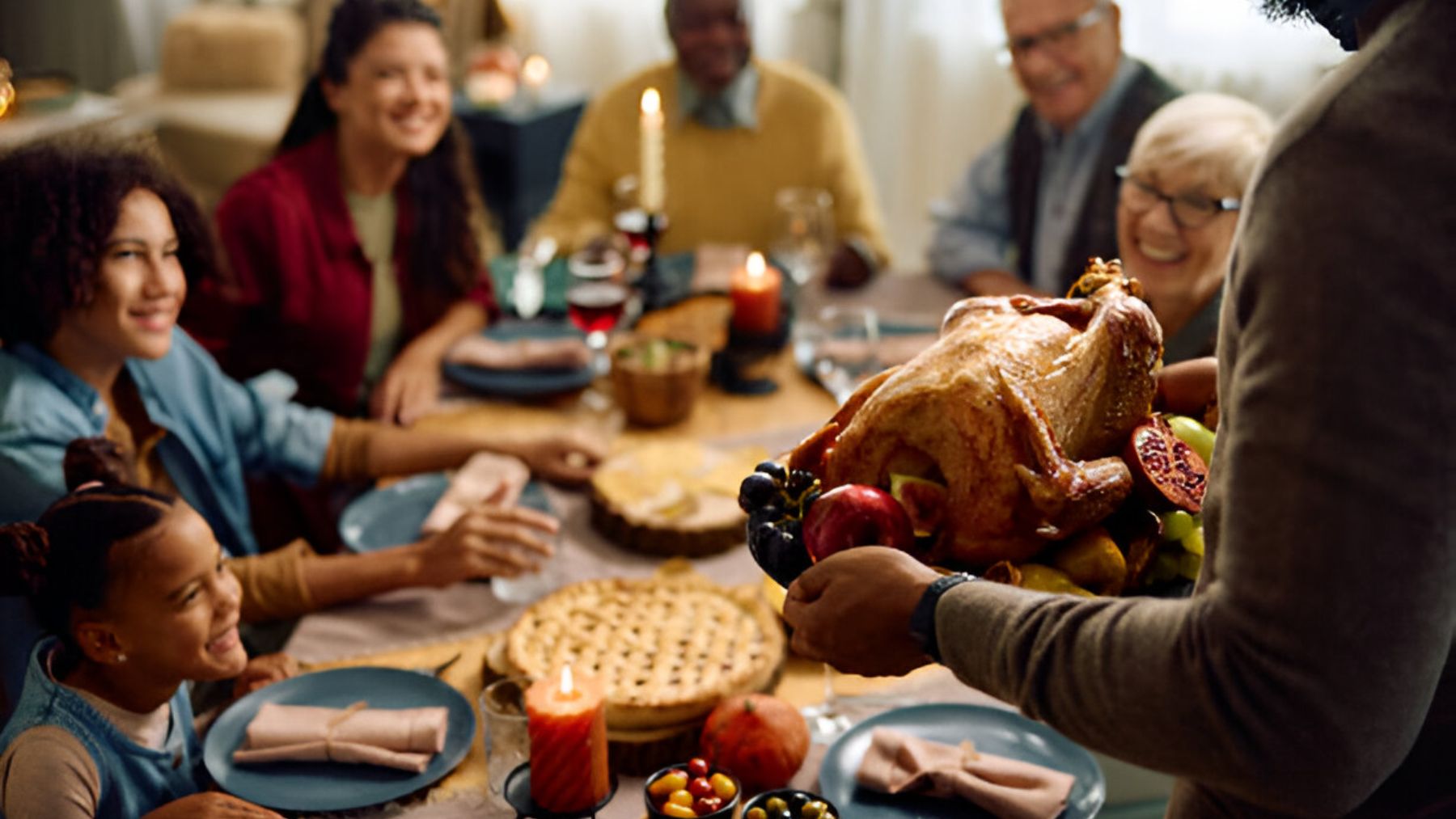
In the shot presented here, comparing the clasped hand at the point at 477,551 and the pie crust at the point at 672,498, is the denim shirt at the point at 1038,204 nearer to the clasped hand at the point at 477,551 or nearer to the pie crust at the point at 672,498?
the pie crust at the point at 672,498

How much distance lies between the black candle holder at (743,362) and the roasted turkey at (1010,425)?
4.25ft

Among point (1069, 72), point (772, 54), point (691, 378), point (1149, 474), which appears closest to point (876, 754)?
point (1149, 474)

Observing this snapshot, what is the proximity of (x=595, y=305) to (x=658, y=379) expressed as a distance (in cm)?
25

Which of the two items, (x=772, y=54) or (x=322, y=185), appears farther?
(x=772, y=54)

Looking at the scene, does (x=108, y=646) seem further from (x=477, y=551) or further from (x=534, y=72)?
(x=534, y=72)

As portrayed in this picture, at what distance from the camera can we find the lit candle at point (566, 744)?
1.21 m

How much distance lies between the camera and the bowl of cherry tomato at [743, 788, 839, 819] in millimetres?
1183

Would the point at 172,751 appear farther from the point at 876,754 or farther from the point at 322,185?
the point at 322,185

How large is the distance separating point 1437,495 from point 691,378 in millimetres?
1565

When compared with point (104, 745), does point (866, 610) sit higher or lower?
higher

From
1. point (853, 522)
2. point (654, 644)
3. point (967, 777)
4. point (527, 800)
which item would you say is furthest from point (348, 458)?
point (853, 522)

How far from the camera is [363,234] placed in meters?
2.68

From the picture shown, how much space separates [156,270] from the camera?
152 cm

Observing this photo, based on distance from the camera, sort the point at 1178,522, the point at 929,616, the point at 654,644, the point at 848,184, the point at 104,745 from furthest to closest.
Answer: the point at 848,184
the point at 654,644
the point at 104,745
the point at 1178,522
the point at 929,616
